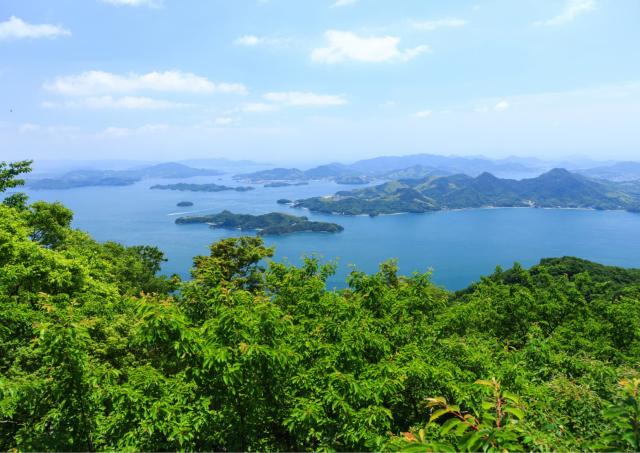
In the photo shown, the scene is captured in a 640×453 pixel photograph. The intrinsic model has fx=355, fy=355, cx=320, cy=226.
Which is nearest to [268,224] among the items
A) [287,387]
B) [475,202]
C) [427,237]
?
[427,237]

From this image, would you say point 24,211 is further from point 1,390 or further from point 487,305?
point 487,305

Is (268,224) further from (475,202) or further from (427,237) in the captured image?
(475,202)

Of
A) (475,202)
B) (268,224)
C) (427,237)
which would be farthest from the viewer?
(475,202)

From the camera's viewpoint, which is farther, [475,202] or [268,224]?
[475,202]

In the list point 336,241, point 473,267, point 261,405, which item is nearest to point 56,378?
point 261,405

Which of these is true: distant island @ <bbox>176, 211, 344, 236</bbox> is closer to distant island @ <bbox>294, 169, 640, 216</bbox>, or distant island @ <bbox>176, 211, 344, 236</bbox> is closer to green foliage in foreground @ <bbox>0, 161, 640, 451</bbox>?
distant island @ <bbox>294, 169, 640, 216</bbox>

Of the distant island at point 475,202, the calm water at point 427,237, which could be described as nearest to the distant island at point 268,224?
the calm water at point 427,237
